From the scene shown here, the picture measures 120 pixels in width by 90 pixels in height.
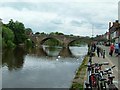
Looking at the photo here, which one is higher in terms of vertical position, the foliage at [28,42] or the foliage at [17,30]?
the foliage at [17,30]

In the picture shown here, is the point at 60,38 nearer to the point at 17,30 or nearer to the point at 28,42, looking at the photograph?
the point at 28,42

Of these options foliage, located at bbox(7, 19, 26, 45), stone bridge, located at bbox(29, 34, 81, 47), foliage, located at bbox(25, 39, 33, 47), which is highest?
foliage, located at bbox(7, 19, 26, 45)

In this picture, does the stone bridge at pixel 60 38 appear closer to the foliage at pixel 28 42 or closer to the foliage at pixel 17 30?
the foliage at pixel 28 42

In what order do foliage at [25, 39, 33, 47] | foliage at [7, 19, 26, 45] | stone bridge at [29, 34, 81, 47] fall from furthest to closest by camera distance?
foliage at [25, 39, 33, 47]
stone bridge at [29, 34, 81, 47]
foliage at [7, 19, 26, 45]

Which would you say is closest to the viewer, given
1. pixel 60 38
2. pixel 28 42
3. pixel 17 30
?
pixel 17 30

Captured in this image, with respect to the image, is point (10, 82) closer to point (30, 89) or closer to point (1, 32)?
point (30, 89)

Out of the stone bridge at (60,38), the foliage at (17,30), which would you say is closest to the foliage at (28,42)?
the stone bridge at (60,38)

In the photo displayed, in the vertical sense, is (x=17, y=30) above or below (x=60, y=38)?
above

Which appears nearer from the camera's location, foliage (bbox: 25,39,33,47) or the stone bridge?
the stone bridge

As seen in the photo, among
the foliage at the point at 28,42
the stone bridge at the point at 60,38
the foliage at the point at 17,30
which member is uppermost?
the foliage at the point at 17,30

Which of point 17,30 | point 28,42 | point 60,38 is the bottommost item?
point 28,42

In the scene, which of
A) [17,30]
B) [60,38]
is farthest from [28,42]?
[17,30]

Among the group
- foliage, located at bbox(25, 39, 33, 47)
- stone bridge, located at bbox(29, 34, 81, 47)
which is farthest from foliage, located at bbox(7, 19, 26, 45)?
foliage, located at bbox(25, 39, 33, 47)

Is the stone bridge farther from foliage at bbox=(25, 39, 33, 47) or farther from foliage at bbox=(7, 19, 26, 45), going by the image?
foliage at bbox=(7, 19, 26, 45)
